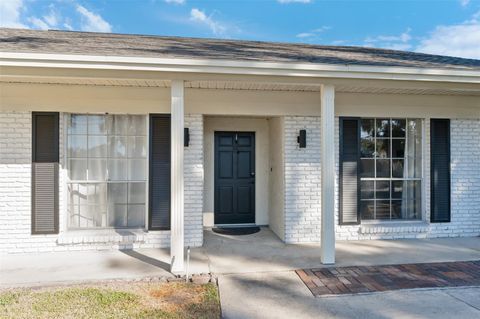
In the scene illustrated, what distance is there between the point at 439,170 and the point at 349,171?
70.6 inches

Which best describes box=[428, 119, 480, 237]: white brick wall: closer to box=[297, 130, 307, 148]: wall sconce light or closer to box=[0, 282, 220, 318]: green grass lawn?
box=[297, 130, 307, 148]: wall sconce light

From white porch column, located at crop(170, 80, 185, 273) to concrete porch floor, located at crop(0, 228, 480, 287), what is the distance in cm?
28

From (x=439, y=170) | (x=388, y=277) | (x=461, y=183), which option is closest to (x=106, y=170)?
(x=388, y=277)

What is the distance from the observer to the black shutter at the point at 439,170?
6.27 meters

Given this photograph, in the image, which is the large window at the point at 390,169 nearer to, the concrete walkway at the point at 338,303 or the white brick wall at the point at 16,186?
the concrete walkway at the point at 338,303

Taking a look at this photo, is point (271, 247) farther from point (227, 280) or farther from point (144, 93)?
point (144, 93)

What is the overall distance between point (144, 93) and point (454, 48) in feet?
55.2

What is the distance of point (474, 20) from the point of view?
11.5 meters

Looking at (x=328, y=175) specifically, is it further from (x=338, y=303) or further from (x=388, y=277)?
(x=338, y=303)

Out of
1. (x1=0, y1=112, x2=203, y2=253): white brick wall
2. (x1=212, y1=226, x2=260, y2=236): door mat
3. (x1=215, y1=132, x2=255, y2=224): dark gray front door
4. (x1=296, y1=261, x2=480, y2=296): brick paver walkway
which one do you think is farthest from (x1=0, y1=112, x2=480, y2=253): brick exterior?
(x1=296, y1=261, x2=480, y2=296): brick paver walkway

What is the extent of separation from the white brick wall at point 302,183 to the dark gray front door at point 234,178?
1.29 metres

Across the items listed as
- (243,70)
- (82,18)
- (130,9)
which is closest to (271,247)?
(243,70)

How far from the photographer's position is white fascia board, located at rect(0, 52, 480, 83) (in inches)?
158

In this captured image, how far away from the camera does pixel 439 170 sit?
629cm
